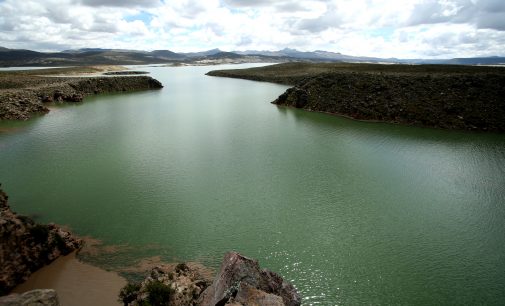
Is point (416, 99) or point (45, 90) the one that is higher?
point (416, 99)

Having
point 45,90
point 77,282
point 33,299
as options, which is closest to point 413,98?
point 77,282

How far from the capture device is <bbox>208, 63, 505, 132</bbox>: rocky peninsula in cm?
4656

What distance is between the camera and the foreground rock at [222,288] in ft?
32.2

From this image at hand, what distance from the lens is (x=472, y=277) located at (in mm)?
15484

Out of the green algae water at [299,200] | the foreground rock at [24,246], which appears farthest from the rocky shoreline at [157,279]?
the green algae water at [299,200]

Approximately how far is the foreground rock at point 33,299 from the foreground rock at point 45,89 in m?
49.3

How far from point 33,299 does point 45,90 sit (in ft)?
234

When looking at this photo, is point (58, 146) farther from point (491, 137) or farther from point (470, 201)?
point (491, 137)

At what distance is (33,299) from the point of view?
1074 cm

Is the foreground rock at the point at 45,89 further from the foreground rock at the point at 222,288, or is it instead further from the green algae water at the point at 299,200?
the foreground rock at the point at 222,288

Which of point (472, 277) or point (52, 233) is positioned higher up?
point (52, 233)

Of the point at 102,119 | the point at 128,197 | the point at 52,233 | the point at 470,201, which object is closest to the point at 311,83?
the point at 102,119

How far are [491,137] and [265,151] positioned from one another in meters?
29.3

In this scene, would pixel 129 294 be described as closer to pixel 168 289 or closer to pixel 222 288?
pixel 168 289
